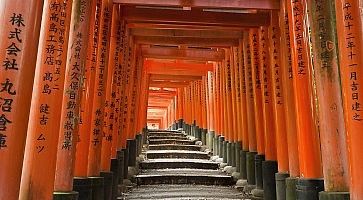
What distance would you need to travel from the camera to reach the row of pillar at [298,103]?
284 centimetres

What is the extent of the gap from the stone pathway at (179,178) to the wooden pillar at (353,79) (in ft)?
11.2

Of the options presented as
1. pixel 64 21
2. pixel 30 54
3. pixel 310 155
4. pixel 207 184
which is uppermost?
pixel 64 21

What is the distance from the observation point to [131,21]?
6469 millimetres

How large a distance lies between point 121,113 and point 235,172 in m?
2.74

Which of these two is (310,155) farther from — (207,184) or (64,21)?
(207,184)

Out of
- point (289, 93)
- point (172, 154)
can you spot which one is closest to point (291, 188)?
point (289, 93)

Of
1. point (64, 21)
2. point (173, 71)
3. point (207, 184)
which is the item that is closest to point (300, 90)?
point (64, 21)

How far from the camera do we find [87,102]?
Result: 13.6 feet

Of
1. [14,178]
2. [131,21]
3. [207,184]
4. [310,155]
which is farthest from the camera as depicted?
[207,184]

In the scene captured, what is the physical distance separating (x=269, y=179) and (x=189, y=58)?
4.36 metres

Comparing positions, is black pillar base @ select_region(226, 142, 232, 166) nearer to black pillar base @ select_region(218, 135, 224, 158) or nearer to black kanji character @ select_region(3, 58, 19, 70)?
black pillar base @ select_region(218, 135, 224, 158)

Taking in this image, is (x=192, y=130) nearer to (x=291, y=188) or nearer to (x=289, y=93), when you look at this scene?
(x=289, y=93)

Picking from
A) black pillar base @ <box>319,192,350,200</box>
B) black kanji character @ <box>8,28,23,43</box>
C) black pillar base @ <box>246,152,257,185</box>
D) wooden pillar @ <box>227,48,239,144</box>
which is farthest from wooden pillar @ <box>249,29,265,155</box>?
black kanji character @ <box>8,28,23,43</box>

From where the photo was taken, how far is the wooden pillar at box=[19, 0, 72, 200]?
2740mm
